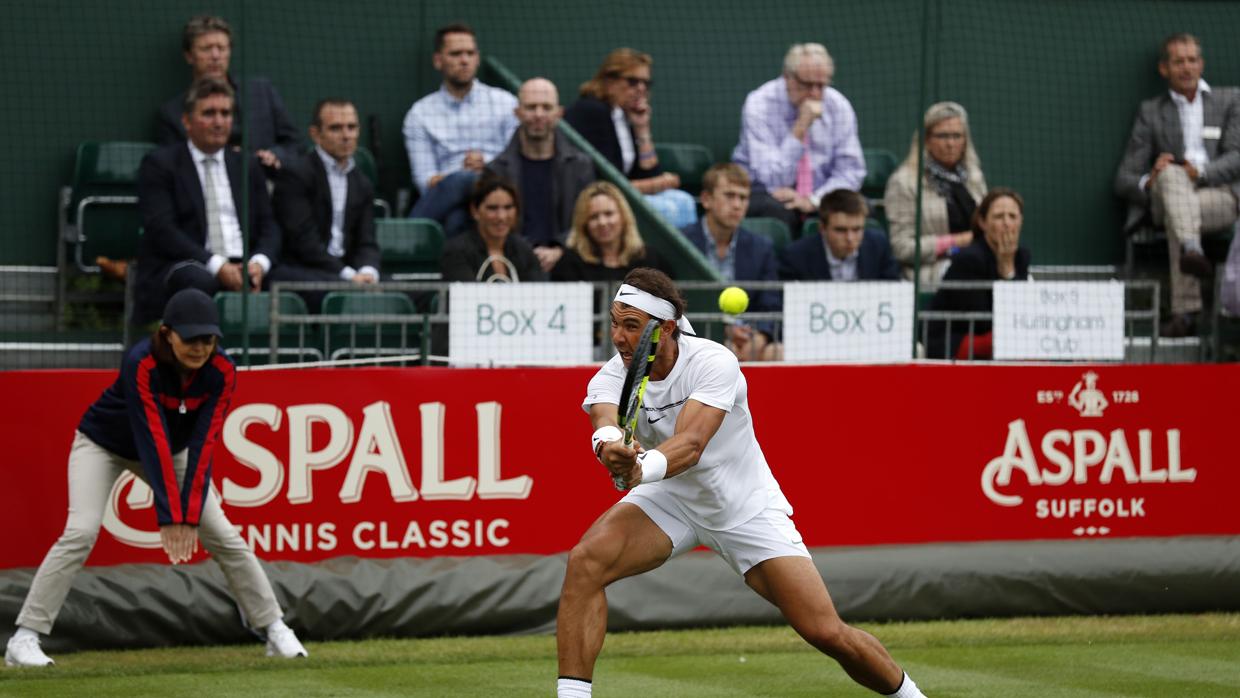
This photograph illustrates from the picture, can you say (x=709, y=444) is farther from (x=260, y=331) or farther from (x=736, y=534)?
(x=260, y=331)

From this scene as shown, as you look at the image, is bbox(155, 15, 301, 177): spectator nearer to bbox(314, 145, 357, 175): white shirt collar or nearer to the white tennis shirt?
bbox(314, 145, 357, 175): white shirt collar

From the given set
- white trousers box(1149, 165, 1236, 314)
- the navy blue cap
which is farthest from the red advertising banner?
white trousers box(1149, 165, 1236, 314)

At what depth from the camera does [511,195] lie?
10.7m

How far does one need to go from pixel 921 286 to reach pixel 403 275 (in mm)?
3558

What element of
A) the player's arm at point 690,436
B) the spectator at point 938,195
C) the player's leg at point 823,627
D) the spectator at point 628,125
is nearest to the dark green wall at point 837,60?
the spectator at point 938,195

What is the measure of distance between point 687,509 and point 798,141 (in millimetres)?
6577

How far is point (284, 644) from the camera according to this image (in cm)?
869

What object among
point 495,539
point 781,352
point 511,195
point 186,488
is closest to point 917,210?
point 781,352

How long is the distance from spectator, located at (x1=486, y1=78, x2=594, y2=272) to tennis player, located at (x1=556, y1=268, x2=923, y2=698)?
4.90 meters

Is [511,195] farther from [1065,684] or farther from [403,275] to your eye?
[1065,684]

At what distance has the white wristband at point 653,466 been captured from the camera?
5996 millimetres

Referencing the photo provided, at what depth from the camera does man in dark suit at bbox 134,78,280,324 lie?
10492 mm

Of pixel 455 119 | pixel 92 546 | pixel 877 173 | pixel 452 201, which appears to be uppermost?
pixel 455 119

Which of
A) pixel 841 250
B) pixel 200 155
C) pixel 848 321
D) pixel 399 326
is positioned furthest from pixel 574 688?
pixel 200 155
